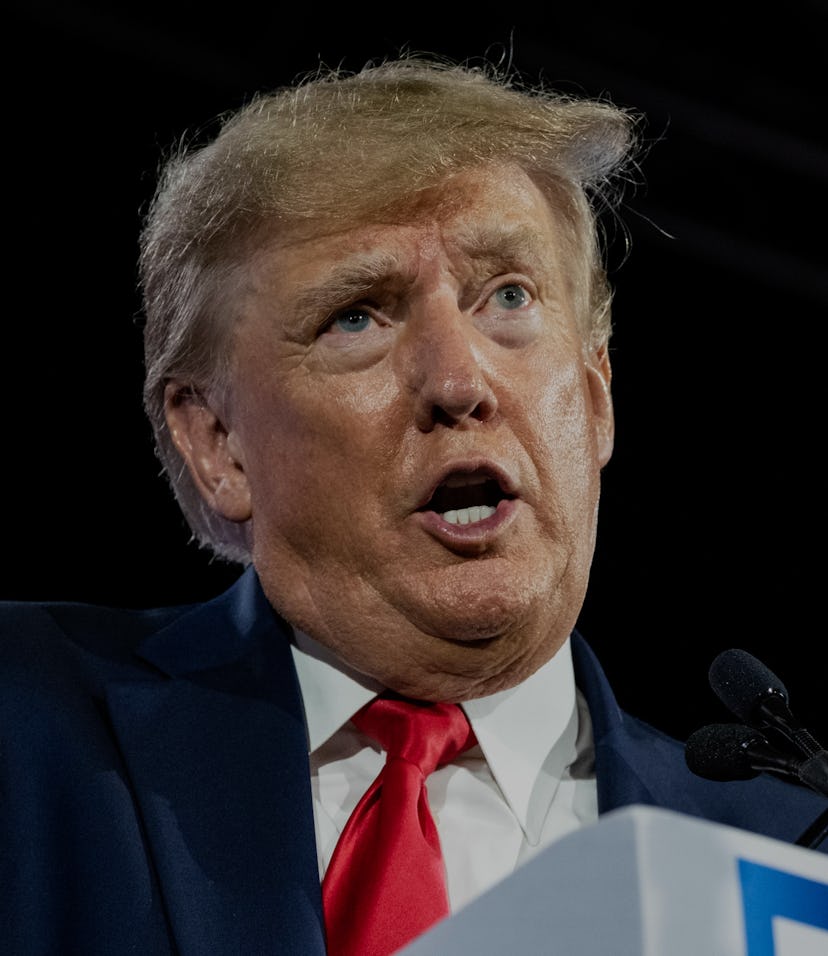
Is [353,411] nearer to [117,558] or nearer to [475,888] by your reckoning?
[475,888]

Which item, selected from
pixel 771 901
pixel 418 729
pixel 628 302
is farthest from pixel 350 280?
pixel 628 302

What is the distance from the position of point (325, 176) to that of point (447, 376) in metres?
0.39

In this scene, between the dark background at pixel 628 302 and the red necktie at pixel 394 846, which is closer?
the red necktie at pixel 394 846

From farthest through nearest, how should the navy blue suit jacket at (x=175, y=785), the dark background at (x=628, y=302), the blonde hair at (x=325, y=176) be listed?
the dark background at (x=628, y=302) < the blonde hair at (x=325, y=176) < the navy blue suit jacket at (x=175, y=785)

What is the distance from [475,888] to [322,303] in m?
0.80

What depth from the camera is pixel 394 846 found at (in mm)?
1824

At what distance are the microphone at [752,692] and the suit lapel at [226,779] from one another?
0.54m

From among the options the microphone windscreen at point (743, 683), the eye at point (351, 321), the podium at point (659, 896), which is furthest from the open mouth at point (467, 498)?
the podium at point (659, 896)

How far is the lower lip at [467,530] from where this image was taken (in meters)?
1.87

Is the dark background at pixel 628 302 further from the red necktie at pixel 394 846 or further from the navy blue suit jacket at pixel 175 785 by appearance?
the red necktie at pixel 394 846

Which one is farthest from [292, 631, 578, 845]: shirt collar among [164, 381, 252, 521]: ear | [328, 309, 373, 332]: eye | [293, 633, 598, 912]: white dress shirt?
[328, 309, 373, 332]: eye

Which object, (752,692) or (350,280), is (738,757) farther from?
(350,280)

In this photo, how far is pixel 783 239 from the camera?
3529 mm

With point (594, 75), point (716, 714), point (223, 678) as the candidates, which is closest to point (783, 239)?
point (594, 75)
